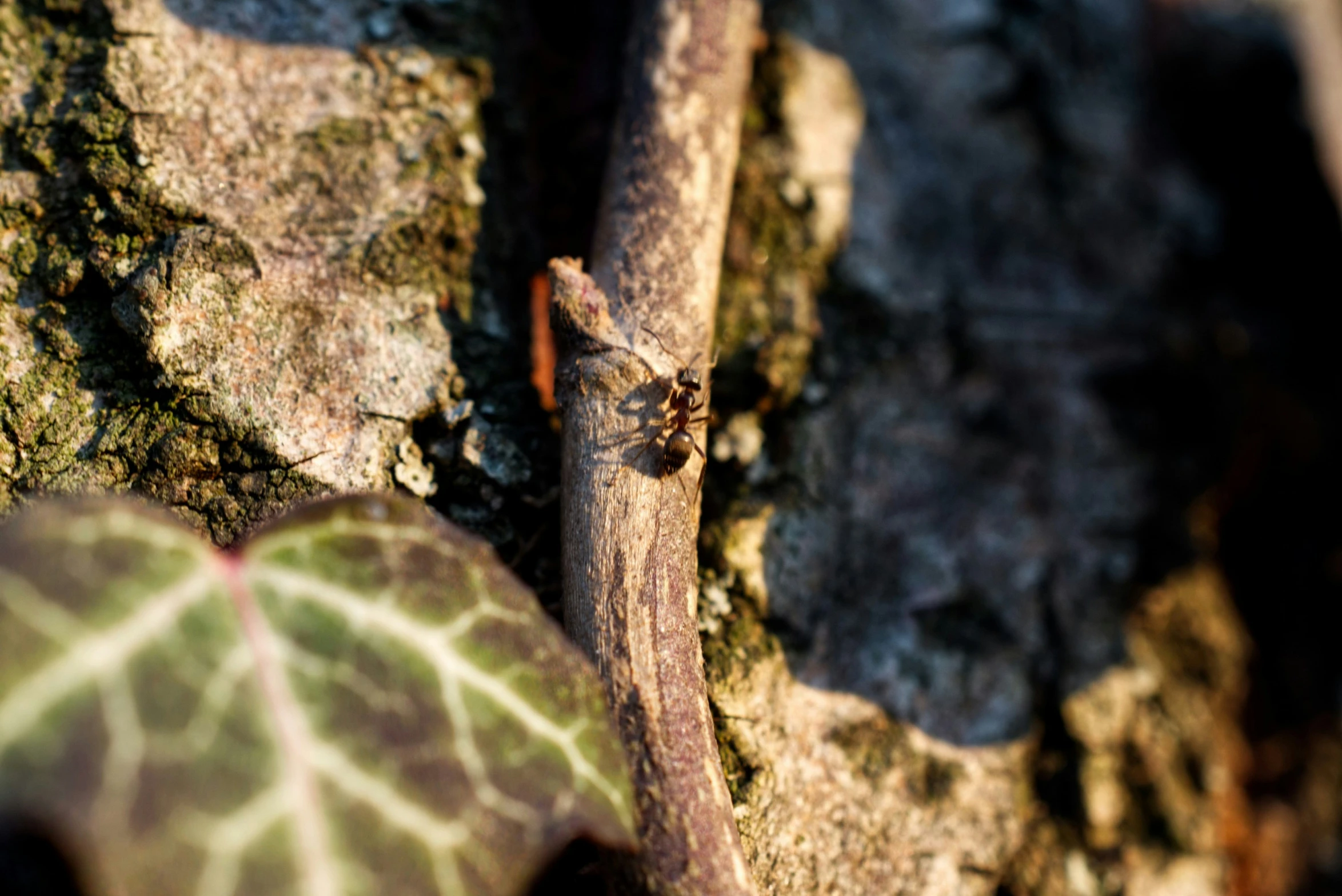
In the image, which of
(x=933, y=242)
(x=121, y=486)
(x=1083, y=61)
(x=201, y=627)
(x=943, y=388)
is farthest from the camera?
(x=1083, y=61)

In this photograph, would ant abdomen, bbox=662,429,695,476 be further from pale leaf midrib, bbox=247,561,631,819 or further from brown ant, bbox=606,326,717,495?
pale leaf midrib, bbox=247,561,631,819

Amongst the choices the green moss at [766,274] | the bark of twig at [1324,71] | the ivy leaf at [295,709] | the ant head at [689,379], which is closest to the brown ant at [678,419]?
the ant head at [689,379]

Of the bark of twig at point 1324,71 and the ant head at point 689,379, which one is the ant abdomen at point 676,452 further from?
the bark of twig at point 1324,71

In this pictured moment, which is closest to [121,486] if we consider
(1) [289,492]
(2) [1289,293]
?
(1) [289,492]

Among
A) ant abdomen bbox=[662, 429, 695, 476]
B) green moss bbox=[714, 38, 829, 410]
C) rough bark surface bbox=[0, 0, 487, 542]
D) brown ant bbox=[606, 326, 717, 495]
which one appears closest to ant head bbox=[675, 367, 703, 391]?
brown ant bbox=[606, 326, 717, 495]

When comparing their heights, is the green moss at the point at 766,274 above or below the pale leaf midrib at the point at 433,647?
above

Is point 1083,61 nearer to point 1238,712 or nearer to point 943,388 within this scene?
point 943,388
